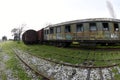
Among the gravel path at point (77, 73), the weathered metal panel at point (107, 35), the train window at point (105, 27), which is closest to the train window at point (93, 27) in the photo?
the train window at point (105, 27)

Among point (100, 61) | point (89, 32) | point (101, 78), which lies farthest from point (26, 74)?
point (89, 32)

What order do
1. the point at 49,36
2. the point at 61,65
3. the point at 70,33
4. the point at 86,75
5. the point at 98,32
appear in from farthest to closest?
the point at 49,36, the point at 70,33, the point at 98,32, the point at 61,65, the point at 86,75

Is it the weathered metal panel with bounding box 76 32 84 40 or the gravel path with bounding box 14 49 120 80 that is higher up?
the weathered metal panel with bounding box 76 32 84 40

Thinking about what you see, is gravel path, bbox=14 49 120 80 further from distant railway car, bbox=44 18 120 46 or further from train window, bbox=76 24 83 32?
train window, bbox=76 24 83 32

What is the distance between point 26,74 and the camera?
10188mm

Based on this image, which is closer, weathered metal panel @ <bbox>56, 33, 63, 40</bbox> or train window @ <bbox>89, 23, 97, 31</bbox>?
train window @ <bbox>89, 23, 97, 31</bbox>

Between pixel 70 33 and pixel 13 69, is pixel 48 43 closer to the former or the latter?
pixel 70 33

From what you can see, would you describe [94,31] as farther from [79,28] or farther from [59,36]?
[59,36]

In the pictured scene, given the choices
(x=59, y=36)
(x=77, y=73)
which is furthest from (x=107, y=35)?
(x=77, y=73)

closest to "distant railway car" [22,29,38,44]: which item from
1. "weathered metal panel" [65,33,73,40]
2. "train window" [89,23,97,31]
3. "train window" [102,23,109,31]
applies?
"weathered metal panel" [65,33,73,40]

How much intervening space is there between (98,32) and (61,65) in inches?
271

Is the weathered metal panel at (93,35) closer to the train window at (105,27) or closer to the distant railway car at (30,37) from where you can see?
the train window at (105,27)

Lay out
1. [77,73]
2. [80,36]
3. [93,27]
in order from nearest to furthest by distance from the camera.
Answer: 1. [77,73]
2. [93,27]
3. [80,36]

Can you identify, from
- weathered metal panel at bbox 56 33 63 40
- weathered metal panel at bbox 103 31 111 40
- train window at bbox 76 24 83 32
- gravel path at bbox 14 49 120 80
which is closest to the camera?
gravel path at bbox 14 49 120 80
